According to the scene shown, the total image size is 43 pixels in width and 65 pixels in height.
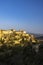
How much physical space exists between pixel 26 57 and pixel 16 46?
0.71m

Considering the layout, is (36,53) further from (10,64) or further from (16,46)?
(10,64)

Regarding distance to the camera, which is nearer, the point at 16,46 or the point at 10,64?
the point at 10,64

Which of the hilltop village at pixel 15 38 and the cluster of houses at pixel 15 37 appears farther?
the cluster of houses at pixel 15 37

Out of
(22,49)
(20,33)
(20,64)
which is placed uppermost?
(20,33)

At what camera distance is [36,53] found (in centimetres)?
957

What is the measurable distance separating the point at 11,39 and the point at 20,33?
1.29 metres

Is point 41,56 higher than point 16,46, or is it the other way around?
point 16,46

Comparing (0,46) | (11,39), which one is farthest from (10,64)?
(11,39)

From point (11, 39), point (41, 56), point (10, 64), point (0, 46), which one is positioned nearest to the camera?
point (10, 64)

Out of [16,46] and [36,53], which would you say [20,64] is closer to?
[16,46]

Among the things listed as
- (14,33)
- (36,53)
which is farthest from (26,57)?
(14,33)

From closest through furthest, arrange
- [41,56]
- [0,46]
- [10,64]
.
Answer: [10,64]
[0,46]
[41,56]

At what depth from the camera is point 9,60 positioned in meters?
7.76

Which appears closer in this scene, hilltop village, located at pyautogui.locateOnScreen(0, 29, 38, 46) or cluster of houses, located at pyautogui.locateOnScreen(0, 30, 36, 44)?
hilltop village, located at pyautogui.locateOnScreen(0, 29, 38, 46)
